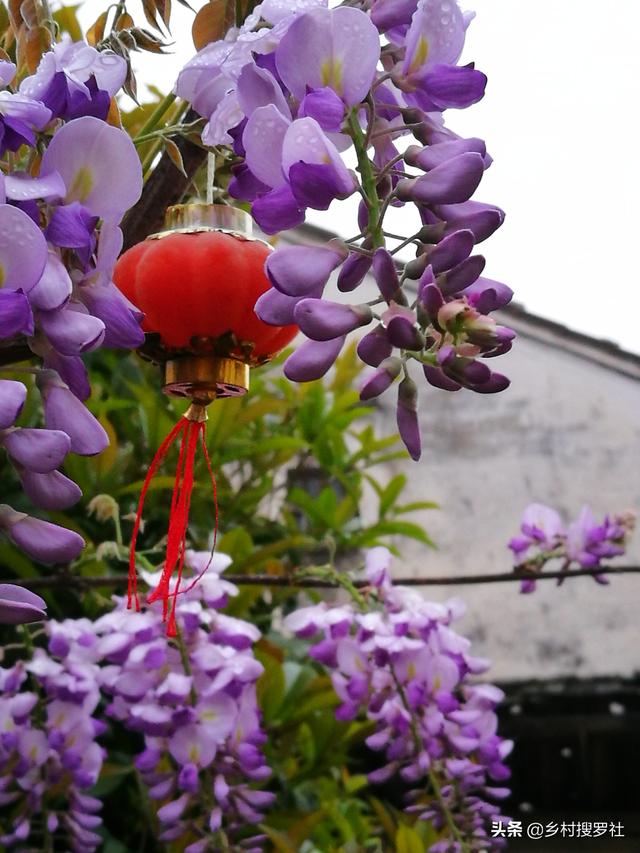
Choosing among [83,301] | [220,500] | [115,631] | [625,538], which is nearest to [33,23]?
[83,301]

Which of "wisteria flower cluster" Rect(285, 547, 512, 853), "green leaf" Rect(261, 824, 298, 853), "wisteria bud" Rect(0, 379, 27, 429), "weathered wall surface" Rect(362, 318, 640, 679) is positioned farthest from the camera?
"weathered wall surface" Rect(362, 318, 640, 679)

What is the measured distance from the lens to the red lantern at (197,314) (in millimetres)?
501

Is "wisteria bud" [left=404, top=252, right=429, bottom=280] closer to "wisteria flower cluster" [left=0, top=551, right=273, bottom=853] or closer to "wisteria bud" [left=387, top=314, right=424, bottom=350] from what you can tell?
"wisteria bud" [left=387, top=314, right=424, bottom=350]

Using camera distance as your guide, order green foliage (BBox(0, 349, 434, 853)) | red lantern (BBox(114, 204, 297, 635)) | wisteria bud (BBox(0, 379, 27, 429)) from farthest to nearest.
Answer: green foliage (BBox(0, 349, 434, 853)) < red lantern (BBox(114, 204, 297, 635)) < wisteria bud (BBox(0, 379, 27, 429))

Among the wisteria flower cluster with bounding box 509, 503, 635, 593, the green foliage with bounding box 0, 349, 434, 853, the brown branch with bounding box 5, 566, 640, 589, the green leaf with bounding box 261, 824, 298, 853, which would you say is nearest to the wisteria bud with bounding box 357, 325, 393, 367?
the brown branch with bounding box 5, 566, 640, 589

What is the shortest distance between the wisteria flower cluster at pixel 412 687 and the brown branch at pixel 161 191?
69 centimetres

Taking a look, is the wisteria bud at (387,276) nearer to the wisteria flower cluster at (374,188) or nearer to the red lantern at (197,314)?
the wisteria flower cluster at (374,188)

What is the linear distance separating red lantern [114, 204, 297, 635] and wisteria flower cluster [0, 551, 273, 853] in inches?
19.4

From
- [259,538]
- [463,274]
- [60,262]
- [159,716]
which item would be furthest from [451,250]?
[259,538]

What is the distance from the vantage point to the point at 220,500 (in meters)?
1.79

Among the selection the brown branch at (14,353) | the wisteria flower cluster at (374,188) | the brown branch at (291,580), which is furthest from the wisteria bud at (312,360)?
the brown branch at (291,580)

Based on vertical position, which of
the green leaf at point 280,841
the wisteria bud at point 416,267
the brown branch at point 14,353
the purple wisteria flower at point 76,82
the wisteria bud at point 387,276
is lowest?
the green leaf at point 280,841

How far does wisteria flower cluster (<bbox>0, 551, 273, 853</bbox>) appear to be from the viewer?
972 millimetres

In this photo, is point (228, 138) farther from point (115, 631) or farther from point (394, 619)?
point (394, 619)
